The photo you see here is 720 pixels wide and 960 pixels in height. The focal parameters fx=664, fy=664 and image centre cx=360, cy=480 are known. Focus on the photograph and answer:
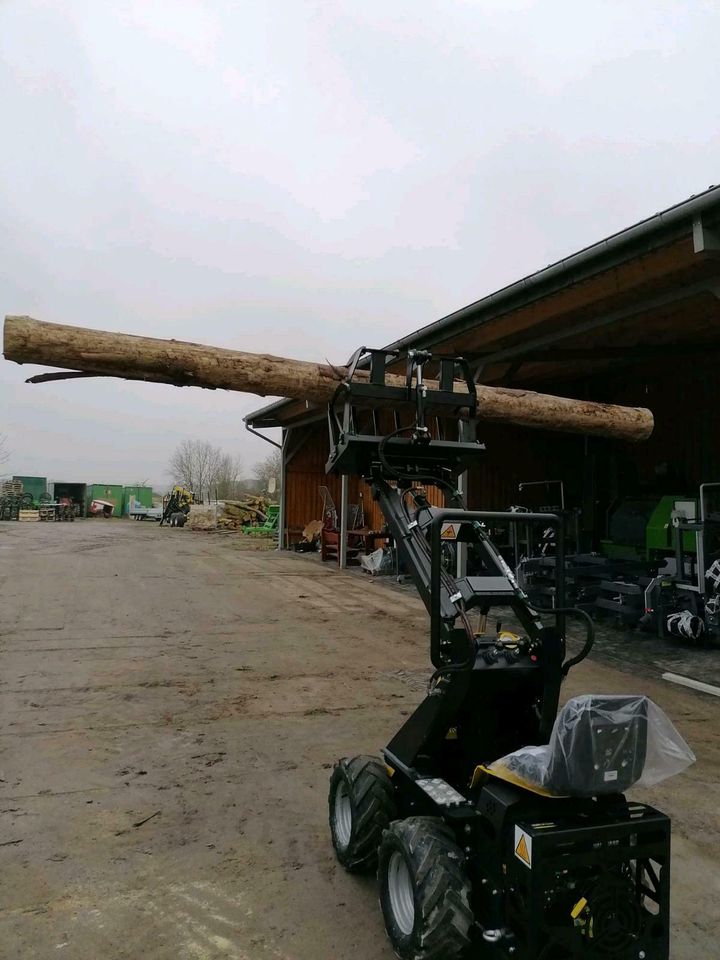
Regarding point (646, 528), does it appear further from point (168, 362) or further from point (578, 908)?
point (578, 908)

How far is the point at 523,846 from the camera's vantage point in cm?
206

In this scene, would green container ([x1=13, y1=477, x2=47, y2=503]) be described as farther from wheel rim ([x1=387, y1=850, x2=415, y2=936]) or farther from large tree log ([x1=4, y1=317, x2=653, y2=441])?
wheel rim ([x1=387, y1=850, x2=415, y2=936])

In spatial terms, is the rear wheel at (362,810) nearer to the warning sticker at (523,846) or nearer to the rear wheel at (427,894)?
the rear wheel at (427,894)

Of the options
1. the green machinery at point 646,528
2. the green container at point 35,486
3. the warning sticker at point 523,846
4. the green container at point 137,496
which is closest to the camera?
the warning sticker at point 523,846

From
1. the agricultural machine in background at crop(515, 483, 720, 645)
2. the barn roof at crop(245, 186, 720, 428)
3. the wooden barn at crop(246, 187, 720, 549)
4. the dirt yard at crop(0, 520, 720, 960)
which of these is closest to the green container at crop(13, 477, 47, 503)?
the wooden barn at crop(246, 187, 720, 549)

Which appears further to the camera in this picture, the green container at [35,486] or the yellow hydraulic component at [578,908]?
the green container at [35,486]

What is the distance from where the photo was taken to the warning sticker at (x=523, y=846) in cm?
201

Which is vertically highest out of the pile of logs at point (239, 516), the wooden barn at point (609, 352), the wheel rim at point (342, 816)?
the wooden barn at point (609, 352)

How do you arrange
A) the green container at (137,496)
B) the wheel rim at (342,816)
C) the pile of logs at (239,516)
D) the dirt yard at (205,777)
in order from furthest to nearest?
the green container at (137,496) → the pile of logs at (239,516) → the wheel rim at (342,816) → the dirt yard at (205,777)

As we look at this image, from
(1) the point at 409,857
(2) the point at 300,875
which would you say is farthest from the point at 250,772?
(1) the point at 409,857

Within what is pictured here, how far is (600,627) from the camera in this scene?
9.57m

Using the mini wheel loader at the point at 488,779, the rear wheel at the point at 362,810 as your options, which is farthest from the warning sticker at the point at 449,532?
the rear wheel at the point at 362,810

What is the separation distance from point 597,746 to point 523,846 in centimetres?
39

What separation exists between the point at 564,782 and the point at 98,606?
9411 mm
